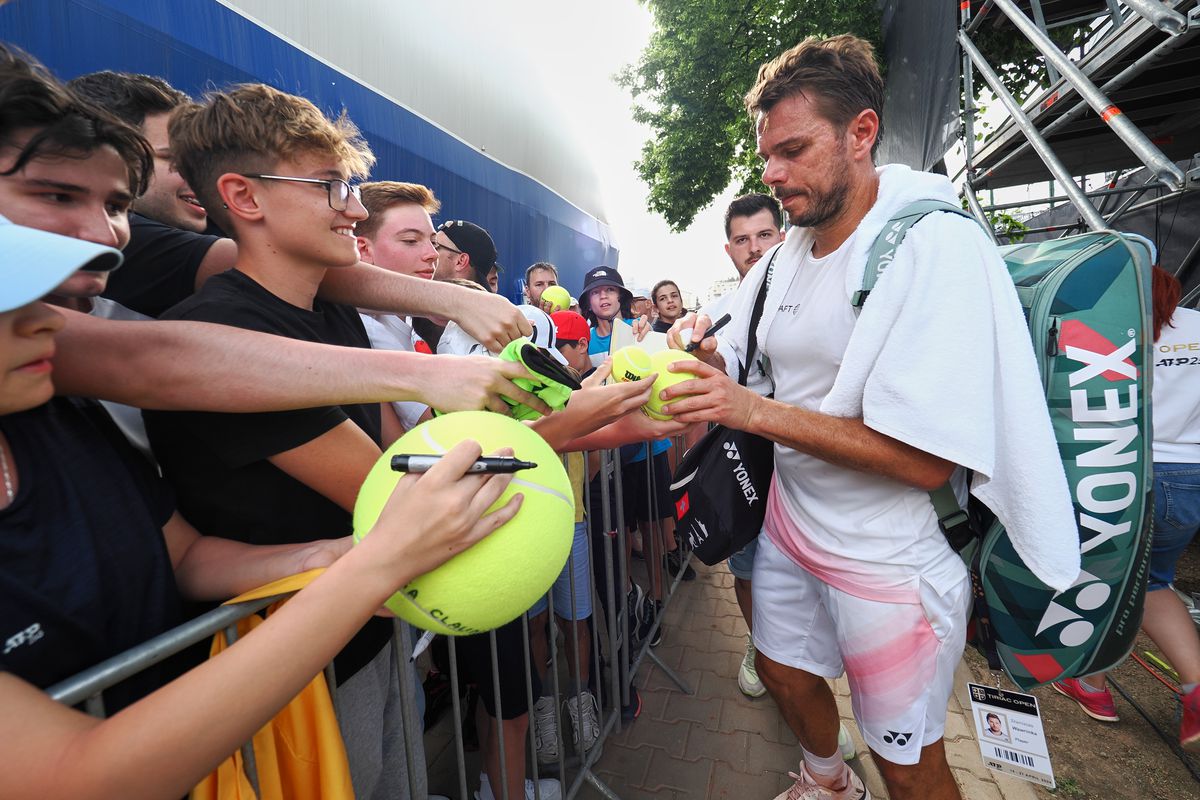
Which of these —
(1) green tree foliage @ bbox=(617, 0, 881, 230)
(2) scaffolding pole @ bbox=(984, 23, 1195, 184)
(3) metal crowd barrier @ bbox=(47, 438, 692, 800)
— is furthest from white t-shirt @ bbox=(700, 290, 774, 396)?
(1) green tree foliage @ bbox=(617, 0, 881, 230)

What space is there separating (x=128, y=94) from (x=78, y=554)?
2087mm

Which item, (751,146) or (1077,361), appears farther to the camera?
(751,146)

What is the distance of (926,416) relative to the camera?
1590 mm

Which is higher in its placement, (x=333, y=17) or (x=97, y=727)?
(x=333, y=17)

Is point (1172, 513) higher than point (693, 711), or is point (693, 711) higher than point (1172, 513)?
point (1172, 513)

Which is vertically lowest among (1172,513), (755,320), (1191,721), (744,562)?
(744,562)

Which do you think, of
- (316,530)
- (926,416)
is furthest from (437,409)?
(926,416)

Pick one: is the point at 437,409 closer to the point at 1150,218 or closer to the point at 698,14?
the point at 1150,218

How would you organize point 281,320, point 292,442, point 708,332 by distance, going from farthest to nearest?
point 708,332, point 281,320, point 292,442

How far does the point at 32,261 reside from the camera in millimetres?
824

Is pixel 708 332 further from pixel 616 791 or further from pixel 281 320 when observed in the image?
pixel 616 791

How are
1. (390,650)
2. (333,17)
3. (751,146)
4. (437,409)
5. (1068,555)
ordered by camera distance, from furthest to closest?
(751,146), (333,17), (390,650), (1068,555), (437,409)

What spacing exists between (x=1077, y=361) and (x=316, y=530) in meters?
2.32

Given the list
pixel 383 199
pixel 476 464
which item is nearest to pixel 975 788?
pixel 476 464
